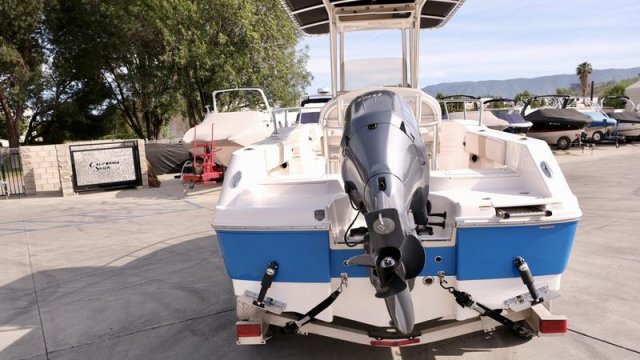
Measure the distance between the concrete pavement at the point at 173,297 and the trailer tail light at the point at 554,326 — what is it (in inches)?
22.7

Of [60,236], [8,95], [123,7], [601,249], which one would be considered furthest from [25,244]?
[8,95]

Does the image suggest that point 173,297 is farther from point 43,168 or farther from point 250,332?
point 43,168

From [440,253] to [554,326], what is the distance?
2.79 ft

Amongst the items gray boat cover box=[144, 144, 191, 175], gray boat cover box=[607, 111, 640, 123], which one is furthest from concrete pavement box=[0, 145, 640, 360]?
gray boat cover box=[607, 111, 640, 123]

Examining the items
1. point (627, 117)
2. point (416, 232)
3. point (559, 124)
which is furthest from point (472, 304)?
point (627, 117)

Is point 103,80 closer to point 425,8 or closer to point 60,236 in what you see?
point 60,236

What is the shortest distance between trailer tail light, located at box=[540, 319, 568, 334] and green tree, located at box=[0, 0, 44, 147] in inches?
986

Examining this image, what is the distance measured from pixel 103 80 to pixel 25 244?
1997cm

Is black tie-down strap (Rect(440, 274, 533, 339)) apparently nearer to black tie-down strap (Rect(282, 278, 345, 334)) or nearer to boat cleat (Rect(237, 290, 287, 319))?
black tie-down strap (Rect(282, 278, 345, 334))

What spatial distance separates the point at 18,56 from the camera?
72.1 ft

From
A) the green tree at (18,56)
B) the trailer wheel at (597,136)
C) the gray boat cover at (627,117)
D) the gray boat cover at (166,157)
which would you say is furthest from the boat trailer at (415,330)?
the green tree at (18,56)

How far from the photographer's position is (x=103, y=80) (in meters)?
24.9

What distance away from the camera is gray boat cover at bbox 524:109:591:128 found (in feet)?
57.8

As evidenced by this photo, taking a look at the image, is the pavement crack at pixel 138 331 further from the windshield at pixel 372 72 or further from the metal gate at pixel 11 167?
the metal gate at pixel 11 167
